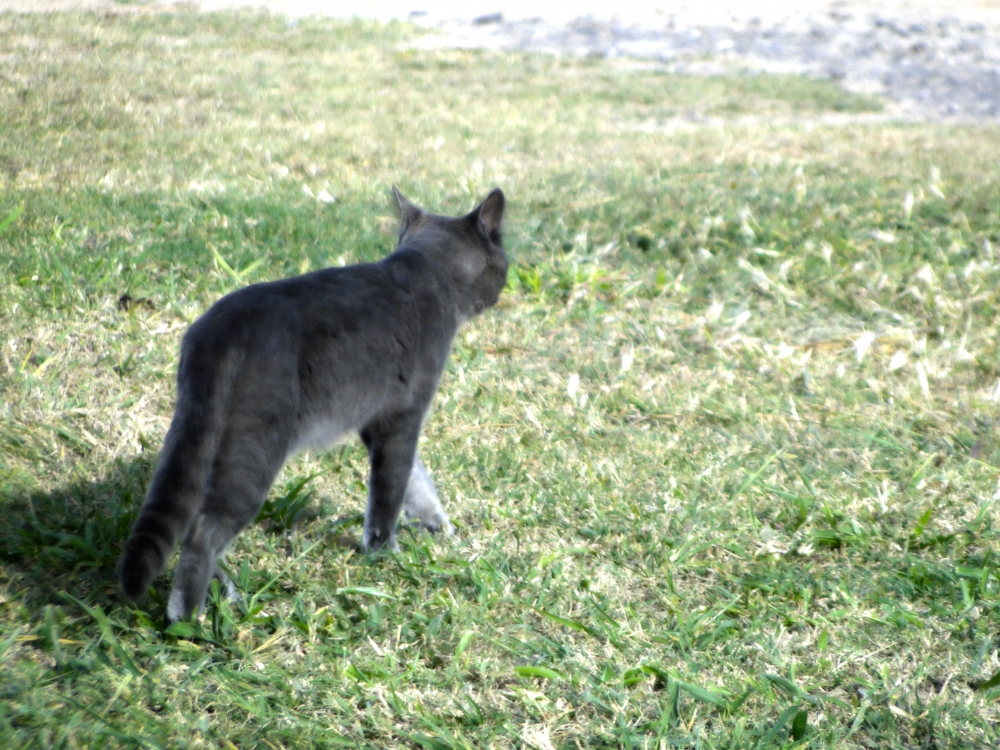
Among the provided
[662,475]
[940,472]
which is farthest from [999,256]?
[662,475]

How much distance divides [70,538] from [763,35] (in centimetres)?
1476

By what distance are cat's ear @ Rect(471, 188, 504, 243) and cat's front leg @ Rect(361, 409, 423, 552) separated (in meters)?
1.09

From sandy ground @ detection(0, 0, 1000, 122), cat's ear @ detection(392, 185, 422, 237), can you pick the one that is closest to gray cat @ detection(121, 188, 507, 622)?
cat's ear @ detection(392, 185, 422, 237)

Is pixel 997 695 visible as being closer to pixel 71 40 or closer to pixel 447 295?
pixel 447 295

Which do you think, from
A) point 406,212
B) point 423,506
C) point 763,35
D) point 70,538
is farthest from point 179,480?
point 763,35

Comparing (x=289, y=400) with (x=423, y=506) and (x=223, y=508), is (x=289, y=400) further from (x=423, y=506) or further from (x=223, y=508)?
(x=423, y=506)

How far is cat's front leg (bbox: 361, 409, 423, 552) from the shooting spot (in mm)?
3346

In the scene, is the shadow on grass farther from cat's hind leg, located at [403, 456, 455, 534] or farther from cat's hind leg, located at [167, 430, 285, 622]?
cat's hind leg, located at [403, 456, 455, 534]

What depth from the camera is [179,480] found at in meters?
2.71

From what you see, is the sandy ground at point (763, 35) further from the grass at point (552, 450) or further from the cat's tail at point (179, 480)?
the cat's tail at point (179, 480)

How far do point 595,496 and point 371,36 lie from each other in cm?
973

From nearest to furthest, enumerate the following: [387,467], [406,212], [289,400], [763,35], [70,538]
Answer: [289,400]
[70,538]
[387,467]
[406,212]
[763,35]

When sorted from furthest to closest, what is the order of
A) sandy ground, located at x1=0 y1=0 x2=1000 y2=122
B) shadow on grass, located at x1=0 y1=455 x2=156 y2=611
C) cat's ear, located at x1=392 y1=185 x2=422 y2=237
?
sandy ground, located at x1=0 y1=0 x2=1000 y2=122 → cat's ear, located at x1=392 y1=185 x2=422 y2=237 → shadow on grass, located at x1=0 y1=455 x2=156 y2=611

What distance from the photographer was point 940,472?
404cm
